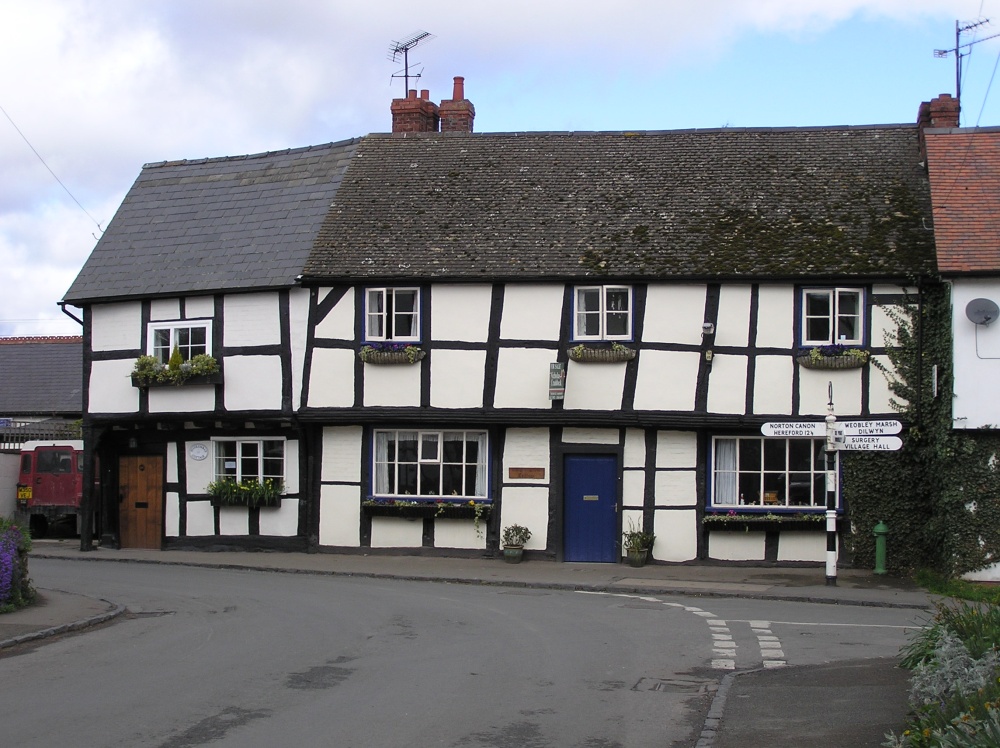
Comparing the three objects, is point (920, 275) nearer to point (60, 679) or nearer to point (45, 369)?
point (60, 679)

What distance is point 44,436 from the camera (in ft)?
109

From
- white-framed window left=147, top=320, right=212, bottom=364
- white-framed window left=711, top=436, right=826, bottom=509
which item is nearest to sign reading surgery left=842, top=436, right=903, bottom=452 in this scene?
white-framed window left=711, top=436, right=826, bottom=509

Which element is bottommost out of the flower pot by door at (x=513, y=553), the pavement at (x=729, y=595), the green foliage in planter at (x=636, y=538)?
the pavement at (x=729, y=595)

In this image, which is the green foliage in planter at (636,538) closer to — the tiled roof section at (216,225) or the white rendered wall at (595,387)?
the white rendered wall at (595,387)

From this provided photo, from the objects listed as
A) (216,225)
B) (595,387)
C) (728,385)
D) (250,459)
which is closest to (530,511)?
(595,387)

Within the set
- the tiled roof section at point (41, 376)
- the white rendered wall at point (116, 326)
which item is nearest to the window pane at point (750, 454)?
the white rendered wall at point (116, 326)

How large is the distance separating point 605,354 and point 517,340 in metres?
1.73

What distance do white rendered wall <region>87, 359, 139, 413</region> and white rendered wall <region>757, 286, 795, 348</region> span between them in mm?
12826

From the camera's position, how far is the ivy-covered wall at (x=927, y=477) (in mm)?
19406

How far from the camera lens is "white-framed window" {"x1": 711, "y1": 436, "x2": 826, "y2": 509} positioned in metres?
21.7

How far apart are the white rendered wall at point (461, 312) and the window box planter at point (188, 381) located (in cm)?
458

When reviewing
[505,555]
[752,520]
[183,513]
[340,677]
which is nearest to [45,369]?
[183,513]

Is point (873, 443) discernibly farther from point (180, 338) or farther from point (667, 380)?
point (180, 338)

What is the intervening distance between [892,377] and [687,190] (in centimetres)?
563
